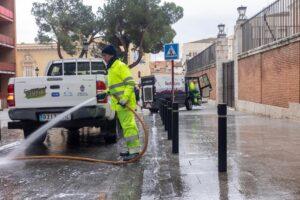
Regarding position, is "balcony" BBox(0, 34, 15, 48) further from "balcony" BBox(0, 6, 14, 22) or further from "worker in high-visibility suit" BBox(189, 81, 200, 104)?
"worker in high-visibility suit" BBox(189, 81, 200, 104)

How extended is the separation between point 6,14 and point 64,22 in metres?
13.4

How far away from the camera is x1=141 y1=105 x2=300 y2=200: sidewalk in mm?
6102

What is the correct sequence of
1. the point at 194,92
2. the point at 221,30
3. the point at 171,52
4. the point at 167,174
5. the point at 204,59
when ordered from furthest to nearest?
the point at 204,59 < the point at 221,30 < the point at 194,92 < the point at 171,52 < the point at 167,174

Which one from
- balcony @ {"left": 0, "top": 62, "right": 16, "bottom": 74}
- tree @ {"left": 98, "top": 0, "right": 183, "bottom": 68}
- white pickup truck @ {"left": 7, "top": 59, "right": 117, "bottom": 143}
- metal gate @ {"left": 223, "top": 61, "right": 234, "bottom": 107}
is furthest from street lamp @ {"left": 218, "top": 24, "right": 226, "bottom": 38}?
balcony @ {"left": 0, "top": 62, "right": 16, "bottom": 74}

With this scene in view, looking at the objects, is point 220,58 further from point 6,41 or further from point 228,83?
point 6,41

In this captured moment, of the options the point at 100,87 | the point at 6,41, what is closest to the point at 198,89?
the point at 100,87

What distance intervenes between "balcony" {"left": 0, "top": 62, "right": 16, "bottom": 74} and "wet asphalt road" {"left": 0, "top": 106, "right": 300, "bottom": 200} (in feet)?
137

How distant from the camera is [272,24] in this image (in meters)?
20.0

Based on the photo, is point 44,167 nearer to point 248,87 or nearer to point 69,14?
point 248,87

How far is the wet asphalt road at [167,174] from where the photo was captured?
6160 millimetres

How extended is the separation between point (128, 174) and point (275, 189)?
2238 millimetres

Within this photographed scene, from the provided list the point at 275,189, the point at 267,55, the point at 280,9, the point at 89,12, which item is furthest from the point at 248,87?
the point at 89,12

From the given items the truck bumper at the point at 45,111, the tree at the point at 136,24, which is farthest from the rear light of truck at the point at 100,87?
the tree at the point at 136,24

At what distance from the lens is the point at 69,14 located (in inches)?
1657
